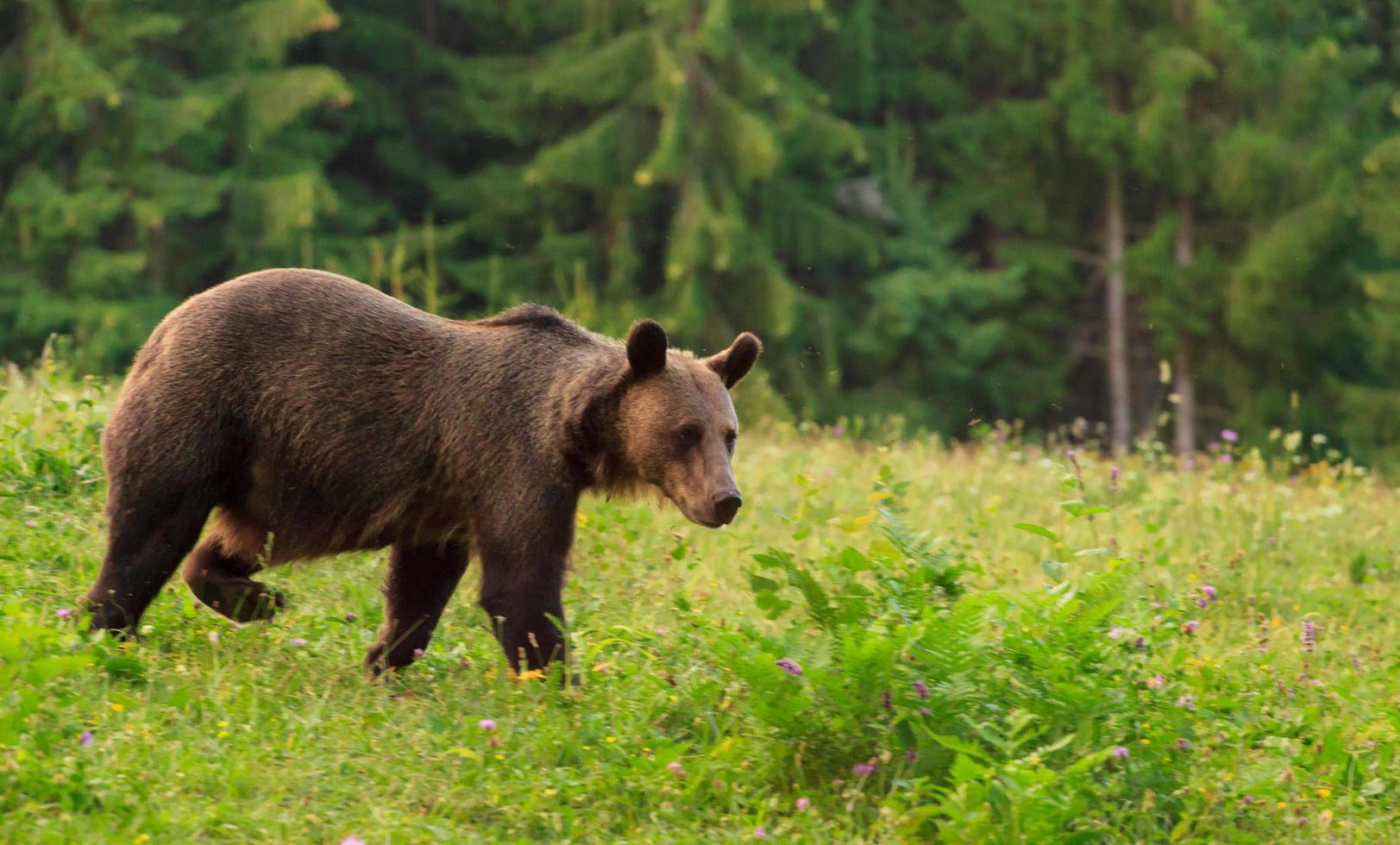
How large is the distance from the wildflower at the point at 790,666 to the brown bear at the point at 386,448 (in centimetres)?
69

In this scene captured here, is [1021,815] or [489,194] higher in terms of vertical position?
[1021,815]

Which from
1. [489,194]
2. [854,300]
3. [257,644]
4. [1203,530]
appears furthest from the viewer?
[854,300]

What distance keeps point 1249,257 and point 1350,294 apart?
2273 mm

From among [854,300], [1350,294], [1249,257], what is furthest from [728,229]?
[1350,294]

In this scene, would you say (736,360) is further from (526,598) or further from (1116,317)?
(1116,317)

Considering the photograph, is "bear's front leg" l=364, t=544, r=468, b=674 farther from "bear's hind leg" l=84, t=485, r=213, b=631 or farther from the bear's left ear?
the bear's left ear

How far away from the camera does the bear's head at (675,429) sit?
5750 mm

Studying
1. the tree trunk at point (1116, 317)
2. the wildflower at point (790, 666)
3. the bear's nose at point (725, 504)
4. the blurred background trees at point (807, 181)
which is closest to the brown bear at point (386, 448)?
the bear's nose at point (725, 504)

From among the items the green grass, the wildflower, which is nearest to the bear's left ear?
the green grass

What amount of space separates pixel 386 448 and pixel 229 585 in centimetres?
82

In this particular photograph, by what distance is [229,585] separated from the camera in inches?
240

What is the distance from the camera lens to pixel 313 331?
5.98 metres

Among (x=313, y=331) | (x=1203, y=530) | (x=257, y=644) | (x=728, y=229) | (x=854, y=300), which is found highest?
(x=313, y=331)

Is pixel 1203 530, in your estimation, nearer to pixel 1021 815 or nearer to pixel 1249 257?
pixel 1021 815
